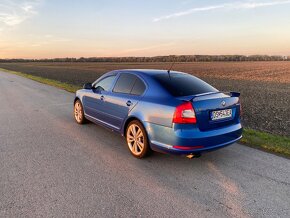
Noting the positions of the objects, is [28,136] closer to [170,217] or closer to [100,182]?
[100,182]

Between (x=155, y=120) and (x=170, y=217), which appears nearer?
(x=170, y=217)

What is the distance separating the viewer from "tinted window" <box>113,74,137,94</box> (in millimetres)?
5273

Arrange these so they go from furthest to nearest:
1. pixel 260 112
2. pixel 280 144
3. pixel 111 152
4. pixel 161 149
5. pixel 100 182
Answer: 1. pixel 260 112
2. pixel 280 144
3. pixel 111 152
4. pixel 161 149
5. pixel 100 182

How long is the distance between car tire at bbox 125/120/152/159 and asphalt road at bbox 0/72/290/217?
0.14 m

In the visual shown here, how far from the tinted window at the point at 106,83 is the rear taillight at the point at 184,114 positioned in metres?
2.24

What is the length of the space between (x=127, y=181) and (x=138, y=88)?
1.81 meters

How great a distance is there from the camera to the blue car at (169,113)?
162 inches

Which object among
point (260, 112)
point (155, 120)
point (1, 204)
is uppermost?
point (155, 120)

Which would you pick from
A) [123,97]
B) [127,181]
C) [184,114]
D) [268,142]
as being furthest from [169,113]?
[268,142]

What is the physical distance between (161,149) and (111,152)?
1.25m

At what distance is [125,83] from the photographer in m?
5.44

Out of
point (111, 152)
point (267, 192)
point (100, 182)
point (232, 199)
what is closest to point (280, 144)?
point (267, 192)

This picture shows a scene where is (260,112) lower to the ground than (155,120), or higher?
lower

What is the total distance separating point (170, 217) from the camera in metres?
3.01
